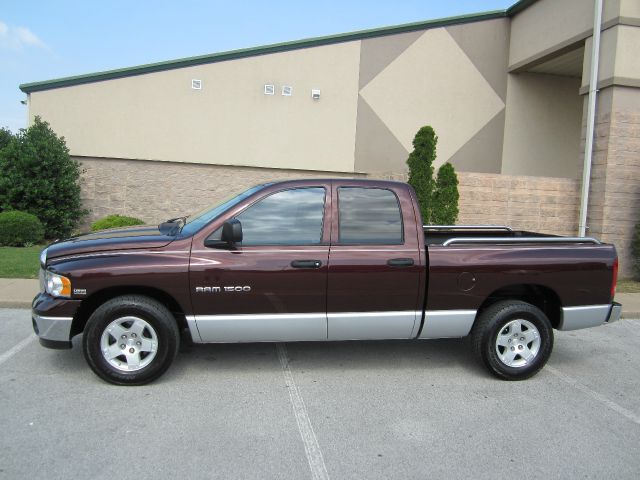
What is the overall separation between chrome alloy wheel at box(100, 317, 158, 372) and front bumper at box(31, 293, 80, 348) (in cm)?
32

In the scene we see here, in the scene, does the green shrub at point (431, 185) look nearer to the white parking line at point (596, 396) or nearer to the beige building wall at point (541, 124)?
the beige building wall at point (541, 124)

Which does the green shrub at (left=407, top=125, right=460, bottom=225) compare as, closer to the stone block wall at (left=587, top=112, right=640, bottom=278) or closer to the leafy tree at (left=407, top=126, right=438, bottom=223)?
the leafy tree at (left=407, top=126, right=438, bottom=223)

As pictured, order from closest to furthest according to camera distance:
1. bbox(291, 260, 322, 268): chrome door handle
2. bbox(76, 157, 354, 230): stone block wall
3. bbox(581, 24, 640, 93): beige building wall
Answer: bbox(291, 260, 322, 268): chrome door handle < bbox(581, 24, 640, 93): beige building wall < bbox(76, 157, 354, 230): stone block wall

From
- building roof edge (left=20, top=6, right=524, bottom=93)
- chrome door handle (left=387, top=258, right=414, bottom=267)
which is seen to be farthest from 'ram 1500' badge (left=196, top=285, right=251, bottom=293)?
building roof edge (left=20, top=6, right=524, bottom=93)

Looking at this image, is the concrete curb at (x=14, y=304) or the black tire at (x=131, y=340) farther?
the concrete curb at (x=14, y=304)

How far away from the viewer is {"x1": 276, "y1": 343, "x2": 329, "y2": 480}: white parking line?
10.2 feet

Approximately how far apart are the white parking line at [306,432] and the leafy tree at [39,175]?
367 inches

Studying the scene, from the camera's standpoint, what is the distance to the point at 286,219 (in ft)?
14.6

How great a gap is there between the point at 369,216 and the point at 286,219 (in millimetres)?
778

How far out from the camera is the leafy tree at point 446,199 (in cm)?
1005

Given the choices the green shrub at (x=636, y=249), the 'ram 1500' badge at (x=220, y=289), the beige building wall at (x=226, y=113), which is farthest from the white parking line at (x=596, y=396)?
the beige building wall at (x=226, y=113)

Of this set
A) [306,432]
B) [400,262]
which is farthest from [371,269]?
[306,432]

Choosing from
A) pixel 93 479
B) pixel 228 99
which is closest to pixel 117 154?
pixel 228 99

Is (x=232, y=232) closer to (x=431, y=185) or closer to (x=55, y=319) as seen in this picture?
(x=55, y=319)
